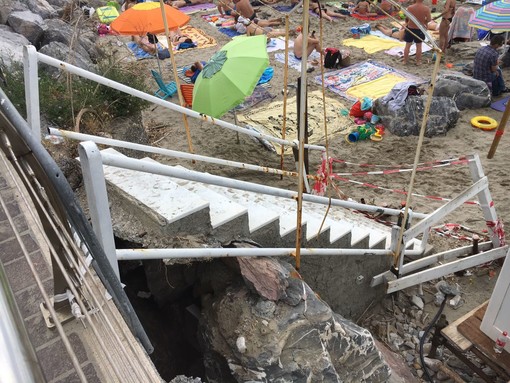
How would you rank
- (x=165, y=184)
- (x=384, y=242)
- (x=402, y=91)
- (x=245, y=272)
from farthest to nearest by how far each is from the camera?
(x=402, y=91)
(x=384, y=242)
(x=165, y=184)
(x=245, y=272)

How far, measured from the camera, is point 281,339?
8.79ft

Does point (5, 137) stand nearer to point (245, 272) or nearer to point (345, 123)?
point (245, 272)

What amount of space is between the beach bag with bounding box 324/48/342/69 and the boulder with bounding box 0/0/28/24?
786 centimetres

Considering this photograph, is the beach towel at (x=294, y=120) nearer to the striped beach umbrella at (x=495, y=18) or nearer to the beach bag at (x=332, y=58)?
the beach bag at (x=332, y=58)

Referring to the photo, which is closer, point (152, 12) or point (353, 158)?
point (353, 158)

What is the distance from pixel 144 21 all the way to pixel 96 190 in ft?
26.9

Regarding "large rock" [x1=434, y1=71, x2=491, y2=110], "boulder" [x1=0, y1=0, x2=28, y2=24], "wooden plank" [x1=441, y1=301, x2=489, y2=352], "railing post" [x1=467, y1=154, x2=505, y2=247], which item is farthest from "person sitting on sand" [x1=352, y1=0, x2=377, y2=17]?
"wooden plank" [x1=441, y1=301, x2=489, y2=352]

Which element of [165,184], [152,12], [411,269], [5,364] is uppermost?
[5,364]

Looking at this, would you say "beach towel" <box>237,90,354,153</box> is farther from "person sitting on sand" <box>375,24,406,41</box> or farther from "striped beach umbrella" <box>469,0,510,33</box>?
"person sitting on sand" <box>375,24,406,41</box>

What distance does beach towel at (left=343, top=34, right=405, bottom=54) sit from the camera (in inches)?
474

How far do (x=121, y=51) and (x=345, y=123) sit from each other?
710 centimetres

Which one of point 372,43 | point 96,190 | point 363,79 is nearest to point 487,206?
point 96,190

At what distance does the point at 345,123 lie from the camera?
8914 mm

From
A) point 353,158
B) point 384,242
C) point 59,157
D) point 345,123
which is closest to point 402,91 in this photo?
point 345,123
